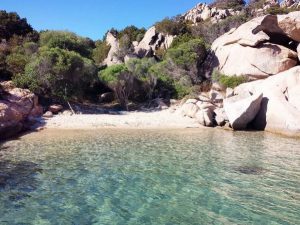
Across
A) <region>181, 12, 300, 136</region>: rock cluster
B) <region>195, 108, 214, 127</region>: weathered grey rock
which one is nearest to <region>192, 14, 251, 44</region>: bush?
<region>181, 12, 300, 136</region>: rock cluster

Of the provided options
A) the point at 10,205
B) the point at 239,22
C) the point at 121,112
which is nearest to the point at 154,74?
the point at 121,112

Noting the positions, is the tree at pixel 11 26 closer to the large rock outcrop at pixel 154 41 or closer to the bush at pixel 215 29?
the large rock outcrop at pixel 154 41

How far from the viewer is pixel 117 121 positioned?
94.4 feet

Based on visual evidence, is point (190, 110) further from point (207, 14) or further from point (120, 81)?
point (207, 14)

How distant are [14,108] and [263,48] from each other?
25246 millimetres

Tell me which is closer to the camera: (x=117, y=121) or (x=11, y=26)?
(x=117, y=121)

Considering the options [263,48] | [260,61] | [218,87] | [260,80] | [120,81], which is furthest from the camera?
[218,87]

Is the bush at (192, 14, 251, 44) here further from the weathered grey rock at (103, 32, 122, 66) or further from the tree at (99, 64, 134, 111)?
the tree at (99, 64, 134, 111)

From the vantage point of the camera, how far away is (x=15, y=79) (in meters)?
31.2

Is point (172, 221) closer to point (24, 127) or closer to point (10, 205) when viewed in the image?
point (10, 205)

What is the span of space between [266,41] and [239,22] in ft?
77.0

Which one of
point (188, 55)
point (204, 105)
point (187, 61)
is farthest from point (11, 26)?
point (204, 105)

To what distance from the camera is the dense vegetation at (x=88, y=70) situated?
31859mm

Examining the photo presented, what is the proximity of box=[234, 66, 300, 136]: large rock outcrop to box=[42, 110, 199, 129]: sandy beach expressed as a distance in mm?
5350
